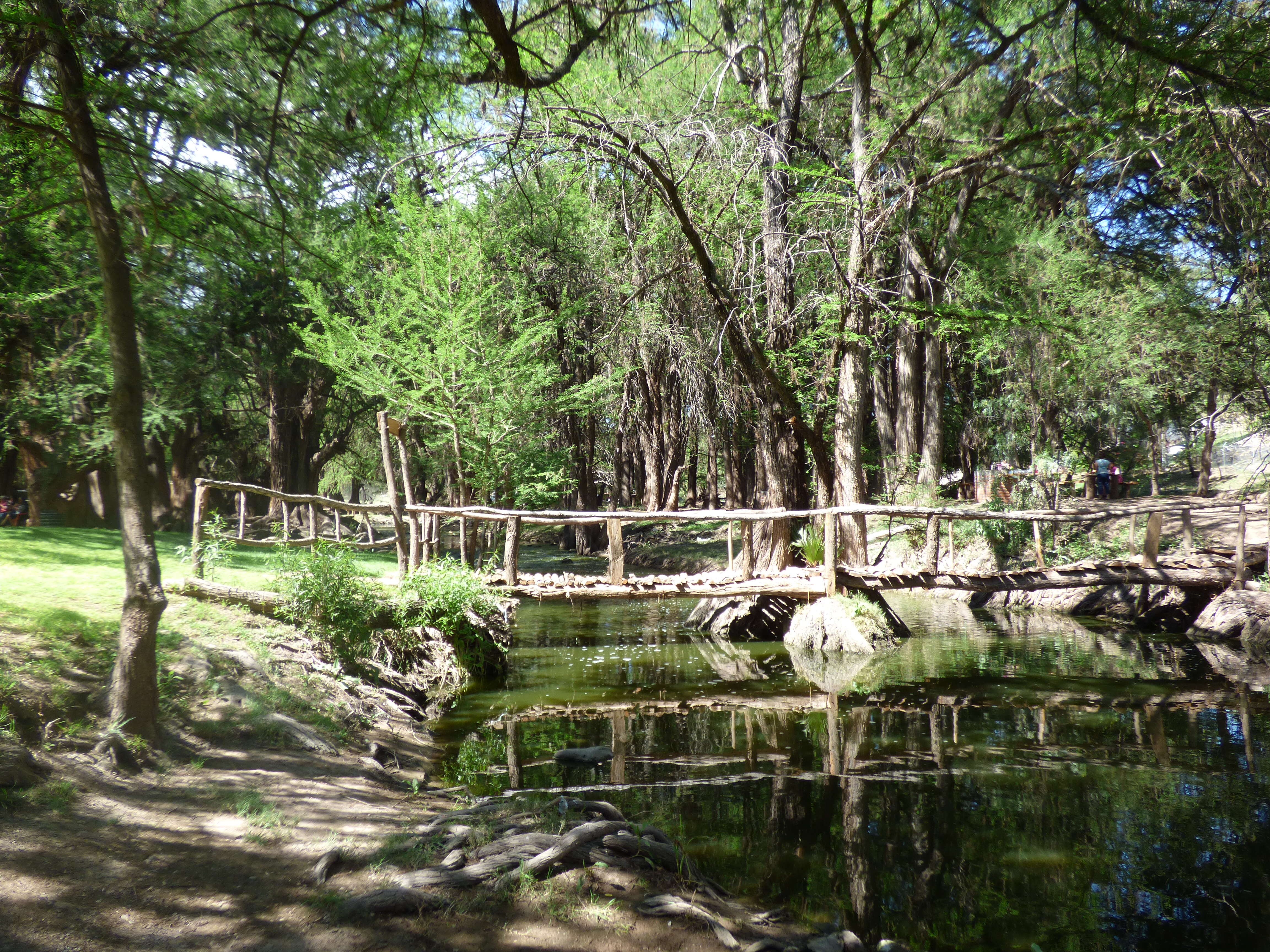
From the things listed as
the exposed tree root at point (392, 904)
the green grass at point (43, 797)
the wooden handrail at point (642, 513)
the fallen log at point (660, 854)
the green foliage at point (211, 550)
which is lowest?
the fallen log at point (660, 854)

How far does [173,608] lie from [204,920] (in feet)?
16.4

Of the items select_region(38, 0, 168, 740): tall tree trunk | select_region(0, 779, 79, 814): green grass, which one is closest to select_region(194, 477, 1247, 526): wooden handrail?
select_region(38, 0, 168, 740): tall tree trunk

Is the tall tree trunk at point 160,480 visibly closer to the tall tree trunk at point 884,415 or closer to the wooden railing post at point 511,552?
the wooden railing post at point 511,552

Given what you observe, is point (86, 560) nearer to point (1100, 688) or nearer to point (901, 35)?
point (901, 35)

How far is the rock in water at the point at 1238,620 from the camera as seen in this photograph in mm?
11703

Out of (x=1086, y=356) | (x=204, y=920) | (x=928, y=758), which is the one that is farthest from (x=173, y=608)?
(x=1086, y=356)

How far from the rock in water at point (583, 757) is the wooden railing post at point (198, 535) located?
4.66 meters

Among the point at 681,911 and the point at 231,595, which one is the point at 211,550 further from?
the point at 681,911

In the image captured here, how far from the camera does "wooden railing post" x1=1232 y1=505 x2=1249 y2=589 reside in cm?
1245

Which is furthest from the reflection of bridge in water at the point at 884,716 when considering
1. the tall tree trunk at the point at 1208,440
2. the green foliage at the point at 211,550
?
the tall tree trunk at the point at 1208,440

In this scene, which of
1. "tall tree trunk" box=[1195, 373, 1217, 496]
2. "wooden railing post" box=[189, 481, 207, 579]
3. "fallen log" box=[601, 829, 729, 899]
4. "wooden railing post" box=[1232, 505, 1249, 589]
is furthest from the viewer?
"tall tree trunk" box=[1195, 373, 1217, 496]

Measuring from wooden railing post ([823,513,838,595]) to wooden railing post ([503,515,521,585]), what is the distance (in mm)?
4262

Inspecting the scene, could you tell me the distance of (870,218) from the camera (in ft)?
39.2

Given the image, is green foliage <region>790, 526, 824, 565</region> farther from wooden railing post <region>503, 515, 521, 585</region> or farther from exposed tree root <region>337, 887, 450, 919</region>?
exposed tree root <region>337, 887, 450, 919</region>
